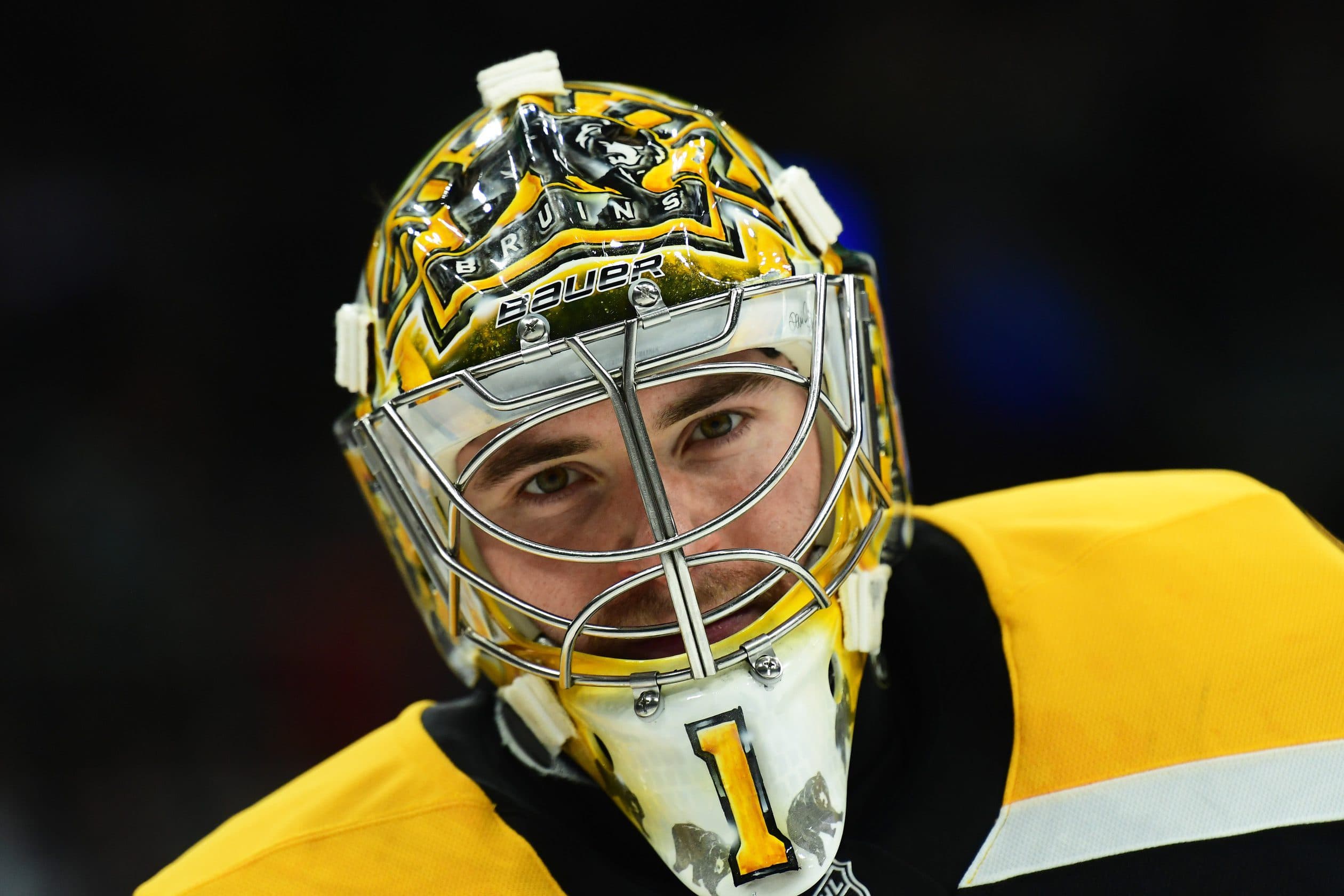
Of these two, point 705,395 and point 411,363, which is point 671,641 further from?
point 411,363

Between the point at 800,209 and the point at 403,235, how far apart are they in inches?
16.9

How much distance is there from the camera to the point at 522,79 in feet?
4.47

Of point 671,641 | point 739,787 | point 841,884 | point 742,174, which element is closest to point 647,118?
point 742,174

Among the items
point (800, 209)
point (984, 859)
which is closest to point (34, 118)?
point (800, 209)

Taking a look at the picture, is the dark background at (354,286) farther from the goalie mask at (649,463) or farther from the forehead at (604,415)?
the forehead at (604,415)

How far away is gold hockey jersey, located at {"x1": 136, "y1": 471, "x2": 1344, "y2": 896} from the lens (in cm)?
121

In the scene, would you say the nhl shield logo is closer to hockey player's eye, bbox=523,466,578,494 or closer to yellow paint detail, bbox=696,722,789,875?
yellow paint detail, bbox=696,722,789,875

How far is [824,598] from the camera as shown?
3.73 feet

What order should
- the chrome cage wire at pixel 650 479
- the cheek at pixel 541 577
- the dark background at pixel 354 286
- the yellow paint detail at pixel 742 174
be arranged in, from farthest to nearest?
the dark background at pixel 354 286 → the yellow paint detail at pixel 742 174 → the cheek at pixel 541 577 → the chrome cage wire at pixel 650 479

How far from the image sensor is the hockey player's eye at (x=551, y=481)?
1216 mm

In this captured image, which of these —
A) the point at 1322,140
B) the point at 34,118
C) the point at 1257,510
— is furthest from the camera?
the point at 1322,140

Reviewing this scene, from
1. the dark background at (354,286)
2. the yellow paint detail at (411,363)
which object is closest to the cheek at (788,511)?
the yellow paint detail at (411,363)

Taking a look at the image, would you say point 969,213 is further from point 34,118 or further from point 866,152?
point 34,118

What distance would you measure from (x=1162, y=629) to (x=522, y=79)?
919 mm
